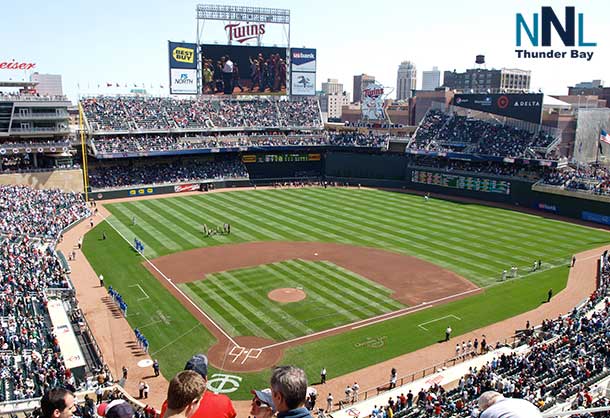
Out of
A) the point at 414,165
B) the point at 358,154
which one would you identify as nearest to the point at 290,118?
the point at 358,154

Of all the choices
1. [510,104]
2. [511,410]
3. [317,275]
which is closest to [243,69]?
[510,104]

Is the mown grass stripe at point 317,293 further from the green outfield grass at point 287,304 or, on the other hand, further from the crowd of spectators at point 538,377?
the crowd of spectators at point 538,377

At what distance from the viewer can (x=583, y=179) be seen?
178ft

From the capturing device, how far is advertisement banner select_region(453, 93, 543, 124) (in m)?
61.6

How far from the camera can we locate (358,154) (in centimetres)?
7469

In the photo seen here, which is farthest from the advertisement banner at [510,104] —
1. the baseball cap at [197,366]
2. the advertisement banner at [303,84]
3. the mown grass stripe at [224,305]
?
the baseball cap at [197,366]

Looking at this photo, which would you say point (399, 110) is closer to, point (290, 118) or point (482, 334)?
point (290, 118)

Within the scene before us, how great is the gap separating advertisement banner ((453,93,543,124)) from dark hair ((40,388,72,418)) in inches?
2553

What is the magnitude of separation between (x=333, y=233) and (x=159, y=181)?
30.1 m

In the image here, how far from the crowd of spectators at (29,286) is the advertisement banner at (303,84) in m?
40.5

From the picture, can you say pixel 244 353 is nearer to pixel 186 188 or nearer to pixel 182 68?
pixel 186 188

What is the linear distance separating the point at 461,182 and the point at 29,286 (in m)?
50.6

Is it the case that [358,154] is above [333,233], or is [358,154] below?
above

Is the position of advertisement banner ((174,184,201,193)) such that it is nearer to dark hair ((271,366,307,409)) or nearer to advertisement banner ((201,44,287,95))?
advertisement banner ((201,44,287,95))
